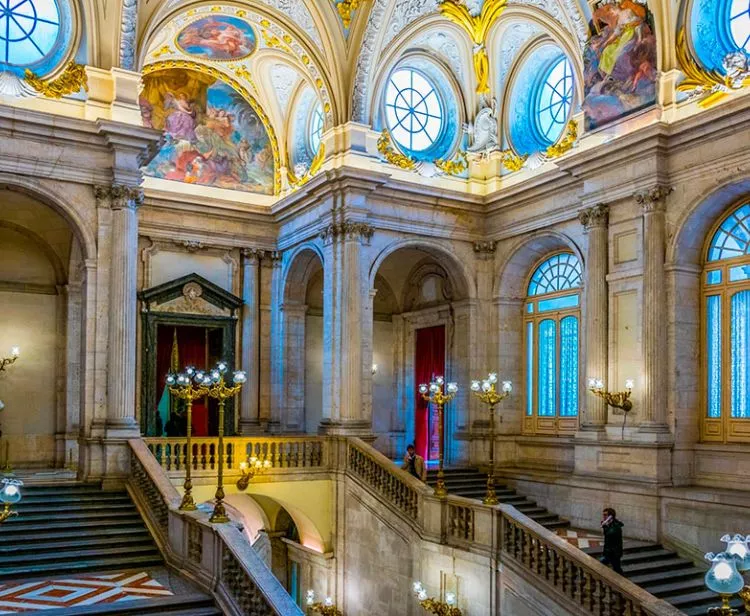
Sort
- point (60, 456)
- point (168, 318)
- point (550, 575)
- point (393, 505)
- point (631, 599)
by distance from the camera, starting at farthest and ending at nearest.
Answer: point (168, 318), point (60, 456), point (393, 505), point (550, 575), point (631, 599)

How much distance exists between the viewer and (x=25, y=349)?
65.3ft

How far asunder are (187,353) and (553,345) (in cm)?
919

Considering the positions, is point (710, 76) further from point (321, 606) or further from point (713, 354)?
point (321, 606)

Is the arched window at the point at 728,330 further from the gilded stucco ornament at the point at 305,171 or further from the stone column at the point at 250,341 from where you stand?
the stone column at the point at 250,341

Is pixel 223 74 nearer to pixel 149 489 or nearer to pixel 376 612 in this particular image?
pixel 149 489

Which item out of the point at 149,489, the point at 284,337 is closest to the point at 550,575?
the point at 149,489

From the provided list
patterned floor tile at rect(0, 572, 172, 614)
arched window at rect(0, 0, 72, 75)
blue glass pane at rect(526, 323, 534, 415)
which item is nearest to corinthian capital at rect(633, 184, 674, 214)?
blue glass pane at rect(526, 323, 534, 415)

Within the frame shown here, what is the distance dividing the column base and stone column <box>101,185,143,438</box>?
4.62 meters

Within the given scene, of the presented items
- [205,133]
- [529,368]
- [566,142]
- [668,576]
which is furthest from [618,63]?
[205,133]

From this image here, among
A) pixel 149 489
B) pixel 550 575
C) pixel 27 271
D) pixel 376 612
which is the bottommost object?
pixel 376 612

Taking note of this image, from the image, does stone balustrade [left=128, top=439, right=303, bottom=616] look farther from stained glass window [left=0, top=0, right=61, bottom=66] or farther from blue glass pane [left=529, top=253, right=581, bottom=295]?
blue glass pane [left=529, top=253, right=581, bottom=295]

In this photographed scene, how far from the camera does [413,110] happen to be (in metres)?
21.4

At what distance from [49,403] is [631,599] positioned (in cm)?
1403

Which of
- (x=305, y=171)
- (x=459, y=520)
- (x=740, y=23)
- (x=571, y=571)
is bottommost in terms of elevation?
(x=571, y=571)
